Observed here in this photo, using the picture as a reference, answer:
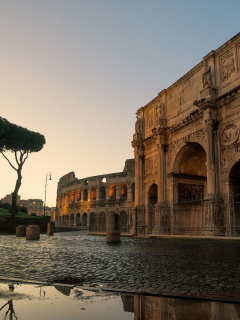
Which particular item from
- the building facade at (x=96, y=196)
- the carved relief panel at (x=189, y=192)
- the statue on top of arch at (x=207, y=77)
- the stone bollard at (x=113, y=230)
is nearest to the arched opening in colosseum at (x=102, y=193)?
the building facade at (x=96, y=196)

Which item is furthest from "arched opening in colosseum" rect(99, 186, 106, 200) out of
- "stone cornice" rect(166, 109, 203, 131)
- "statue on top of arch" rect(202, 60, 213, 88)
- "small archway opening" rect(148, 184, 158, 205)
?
"statue on top of arch" rect(202, 60, 213, 88)

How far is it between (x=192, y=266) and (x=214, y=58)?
42.3 feet

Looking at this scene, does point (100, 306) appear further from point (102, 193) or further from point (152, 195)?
point (102, 193)

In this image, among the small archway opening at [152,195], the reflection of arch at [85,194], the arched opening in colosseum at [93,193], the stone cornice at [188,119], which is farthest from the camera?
the reflection of arch at [85,194]

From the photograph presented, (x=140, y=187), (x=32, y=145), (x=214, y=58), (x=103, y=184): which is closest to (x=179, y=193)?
(x=140, y=187)

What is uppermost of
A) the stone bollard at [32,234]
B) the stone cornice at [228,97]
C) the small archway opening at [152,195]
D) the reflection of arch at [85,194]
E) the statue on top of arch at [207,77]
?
the statue on top of arch at [207,77]

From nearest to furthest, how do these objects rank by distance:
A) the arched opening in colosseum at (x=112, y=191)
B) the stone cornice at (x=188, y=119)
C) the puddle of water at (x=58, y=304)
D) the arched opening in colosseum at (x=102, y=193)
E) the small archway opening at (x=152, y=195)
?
1. the puddle of water at (x=58, y=304)
2. the stone cornice at (x=188, y=119)
3. the small archway opening at (x=152, y=195)
4. the arched opening in colosseum at (x=112, y=191)
5. the arched opening in colosseum at (x=102, y=193)

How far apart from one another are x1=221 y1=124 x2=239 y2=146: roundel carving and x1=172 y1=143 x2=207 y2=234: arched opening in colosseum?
2.77 meters

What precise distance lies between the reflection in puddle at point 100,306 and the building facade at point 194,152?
8.73 metres

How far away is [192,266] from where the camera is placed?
535 cm

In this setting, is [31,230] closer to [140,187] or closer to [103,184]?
[140,187]

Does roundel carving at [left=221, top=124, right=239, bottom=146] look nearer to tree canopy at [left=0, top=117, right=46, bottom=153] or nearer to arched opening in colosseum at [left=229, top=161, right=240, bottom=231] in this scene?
arched opening in colosseum at [left=229, top=161, right=240, bottom=231]

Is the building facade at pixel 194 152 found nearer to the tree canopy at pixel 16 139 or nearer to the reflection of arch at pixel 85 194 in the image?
the tree canopy at pixel 16 139

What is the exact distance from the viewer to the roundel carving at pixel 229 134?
44.1 feet
